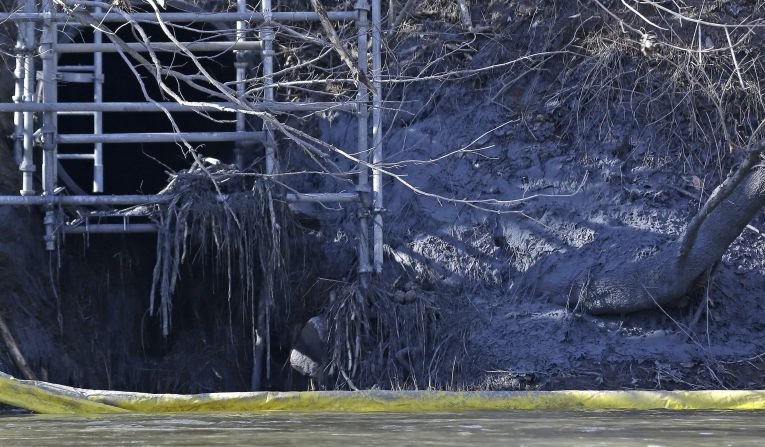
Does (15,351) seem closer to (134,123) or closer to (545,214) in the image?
(134,123)

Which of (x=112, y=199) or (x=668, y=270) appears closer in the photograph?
(x=668, y=270)

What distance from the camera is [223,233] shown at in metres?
9.23

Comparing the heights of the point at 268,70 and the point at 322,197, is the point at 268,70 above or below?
above

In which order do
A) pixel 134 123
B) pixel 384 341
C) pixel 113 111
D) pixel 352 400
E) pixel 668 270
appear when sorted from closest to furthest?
pixel 352 400 < pixel 668 270 < pixel 384 341 < pixel 113 111 < pixel 134 123

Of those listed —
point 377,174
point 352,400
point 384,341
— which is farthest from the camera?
point 377,174

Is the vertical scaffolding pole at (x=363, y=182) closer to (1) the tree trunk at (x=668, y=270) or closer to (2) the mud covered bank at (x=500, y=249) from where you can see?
(2) the mud covered bank at (x=500, y=249)

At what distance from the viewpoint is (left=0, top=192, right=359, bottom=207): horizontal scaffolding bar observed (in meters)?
9.28

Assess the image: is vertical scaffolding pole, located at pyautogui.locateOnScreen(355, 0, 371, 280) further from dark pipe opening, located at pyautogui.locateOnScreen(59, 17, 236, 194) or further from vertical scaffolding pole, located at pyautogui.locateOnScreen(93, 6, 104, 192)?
vertical scaffolding pole, located at pyautogui.locateOnScreen(93, 6, 104, 192)

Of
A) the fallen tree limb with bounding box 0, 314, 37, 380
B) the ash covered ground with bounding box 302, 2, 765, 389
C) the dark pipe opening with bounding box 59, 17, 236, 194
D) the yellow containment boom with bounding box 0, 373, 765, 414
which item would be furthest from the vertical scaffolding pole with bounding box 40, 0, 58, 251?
the ash covered ground with bounding box 302, 2, 765, 389

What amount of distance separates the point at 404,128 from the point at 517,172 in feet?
3.48

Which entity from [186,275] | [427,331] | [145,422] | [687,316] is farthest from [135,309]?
[687,316]

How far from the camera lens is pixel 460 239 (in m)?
9.88

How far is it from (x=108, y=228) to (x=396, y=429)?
144 inches

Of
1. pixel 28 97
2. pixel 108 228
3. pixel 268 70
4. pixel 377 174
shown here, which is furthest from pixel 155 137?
pixel 377 174
